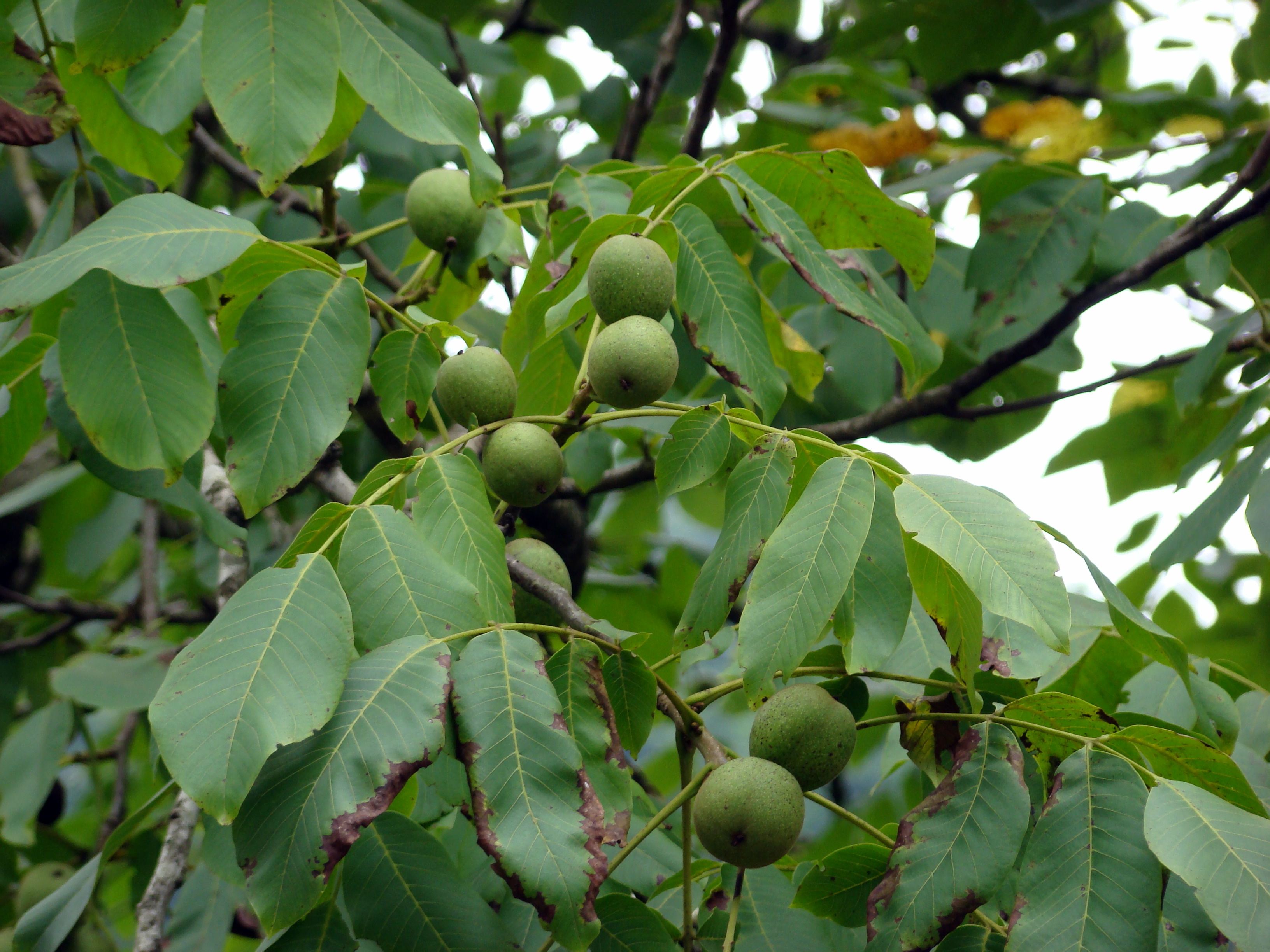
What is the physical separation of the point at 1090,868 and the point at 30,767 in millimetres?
2104

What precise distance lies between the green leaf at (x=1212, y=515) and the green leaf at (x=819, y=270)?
1.56ft

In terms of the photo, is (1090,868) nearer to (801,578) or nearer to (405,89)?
(801,578)

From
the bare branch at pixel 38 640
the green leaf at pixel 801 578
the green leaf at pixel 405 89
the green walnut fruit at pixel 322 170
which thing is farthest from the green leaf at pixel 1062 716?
the bare branch at pixel 38 640

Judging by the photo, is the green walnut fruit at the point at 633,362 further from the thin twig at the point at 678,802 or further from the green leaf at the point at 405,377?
the thin twig at the point at 678,802

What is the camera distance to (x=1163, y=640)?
112 cm

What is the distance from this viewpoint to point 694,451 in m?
1.24

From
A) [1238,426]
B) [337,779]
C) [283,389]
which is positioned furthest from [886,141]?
[337,779]

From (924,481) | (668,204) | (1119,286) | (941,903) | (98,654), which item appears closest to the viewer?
(941,903)

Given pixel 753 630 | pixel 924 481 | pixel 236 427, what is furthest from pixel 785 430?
pixel 236 427

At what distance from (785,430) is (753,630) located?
0.31m

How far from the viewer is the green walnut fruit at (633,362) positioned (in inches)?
48.1

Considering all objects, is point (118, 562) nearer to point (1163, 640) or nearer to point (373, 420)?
point (373, 420)

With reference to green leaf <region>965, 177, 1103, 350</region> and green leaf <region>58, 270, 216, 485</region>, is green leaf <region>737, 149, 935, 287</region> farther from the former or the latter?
green leaf <region>58, 270, 216, 485</region>

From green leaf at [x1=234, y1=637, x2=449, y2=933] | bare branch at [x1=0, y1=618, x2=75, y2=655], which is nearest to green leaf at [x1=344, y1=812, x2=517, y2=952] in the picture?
green leaf at [x1=234, y1=637, x2=449, y2=933]
